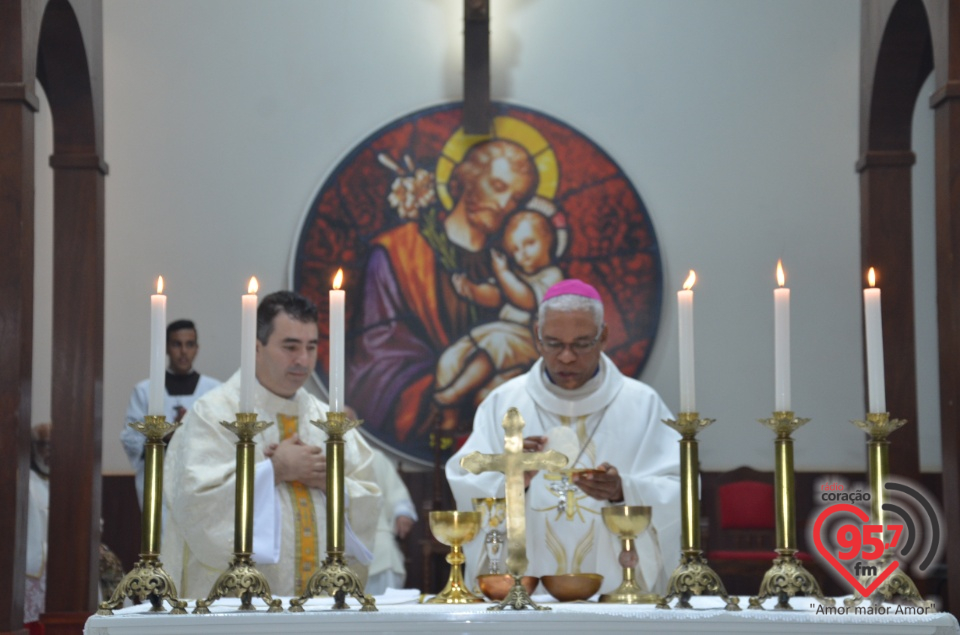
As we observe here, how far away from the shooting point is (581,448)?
15.4 feet

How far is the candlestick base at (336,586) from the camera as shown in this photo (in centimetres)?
300

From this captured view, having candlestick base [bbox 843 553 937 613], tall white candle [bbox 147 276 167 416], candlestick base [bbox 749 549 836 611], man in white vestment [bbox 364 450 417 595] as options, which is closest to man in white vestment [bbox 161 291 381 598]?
tall white candle [bbox 147 276 167 416]

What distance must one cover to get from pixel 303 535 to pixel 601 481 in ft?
4.21

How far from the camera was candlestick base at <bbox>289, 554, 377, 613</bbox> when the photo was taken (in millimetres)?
3002

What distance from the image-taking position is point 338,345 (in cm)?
308

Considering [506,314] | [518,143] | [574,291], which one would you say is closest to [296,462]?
[574,291]

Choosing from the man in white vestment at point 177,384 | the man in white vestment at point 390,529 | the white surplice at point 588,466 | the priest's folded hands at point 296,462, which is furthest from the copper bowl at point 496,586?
the man in white vestment at point 177,384

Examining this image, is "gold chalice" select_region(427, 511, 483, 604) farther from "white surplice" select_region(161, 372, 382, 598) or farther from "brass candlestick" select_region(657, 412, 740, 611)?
"white surplice" select_region(161, 372, 382, 598)

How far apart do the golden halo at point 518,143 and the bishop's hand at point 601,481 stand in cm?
554

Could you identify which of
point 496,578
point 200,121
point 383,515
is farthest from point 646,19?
point 496,578

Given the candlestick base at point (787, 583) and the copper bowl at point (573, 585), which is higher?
the candlestick base at point (787, 583)

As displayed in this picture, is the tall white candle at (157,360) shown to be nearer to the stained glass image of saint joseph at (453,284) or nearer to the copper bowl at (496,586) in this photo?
the copper bowl at (496,586)

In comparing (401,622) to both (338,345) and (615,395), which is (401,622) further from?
(615,395)

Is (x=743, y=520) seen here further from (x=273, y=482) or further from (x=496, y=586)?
(x=496, y=586)
